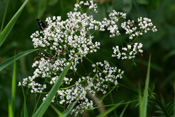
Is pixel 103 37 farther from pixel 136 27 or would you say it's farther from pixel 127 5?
pixel 136 27

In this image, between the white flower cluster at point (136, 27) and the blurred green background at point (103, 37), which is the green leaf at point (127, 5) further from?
the white flower cluster at point (136, 27)

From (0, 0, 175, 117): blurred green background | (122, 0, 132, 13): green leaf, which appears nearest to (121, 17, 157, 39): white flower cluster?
(0, 0, 175, 117): blurred green background

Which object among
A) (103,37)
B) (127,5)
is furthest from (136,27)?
(103,37)

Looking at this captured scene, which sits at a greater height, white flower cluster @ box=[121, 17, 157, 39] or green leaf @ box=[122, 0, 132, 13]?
green leaf @ box=[122, 0, 132, 13]

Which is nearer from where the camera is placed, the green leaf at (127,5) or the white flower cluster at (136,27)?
the white flower cluster at (136,27)

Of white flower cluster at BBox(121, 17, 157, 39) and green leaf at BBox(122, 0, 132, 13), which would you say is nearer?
white flower cluster at BBox(121, 17, 157, 39)

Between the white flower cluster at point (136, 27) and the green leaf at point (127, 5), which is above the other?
the green leaf at point (127, 5)

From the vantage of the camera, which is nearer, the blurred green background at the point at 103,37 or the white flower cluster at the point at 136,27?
the white flower cluster at the point at 136,27

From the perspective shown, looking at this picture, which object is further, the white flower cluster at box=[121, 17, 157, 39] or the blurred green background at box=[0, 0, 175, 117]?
the blurred green background at box=[0, 0, 175, 117]

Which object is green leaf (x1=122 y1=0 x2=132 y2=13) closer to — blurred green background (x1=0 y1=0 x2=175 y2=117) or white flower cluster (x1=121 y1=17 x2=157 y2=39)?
blurred green background (x1=0 y1=0 x2=175 y2=117)

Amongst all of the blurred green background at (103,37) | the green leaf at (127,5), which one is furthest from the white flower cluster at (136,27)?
the green leaf at (127,5)

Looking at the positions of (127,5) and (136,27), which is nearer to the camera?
(136,27)
